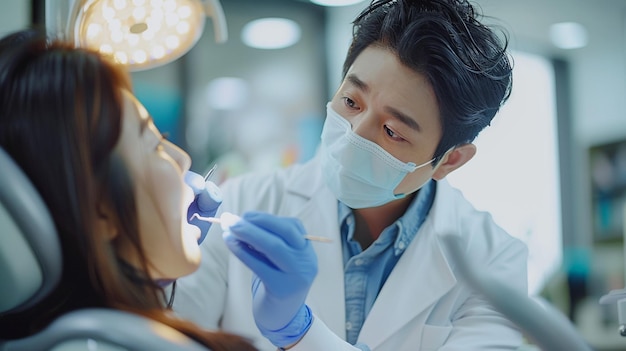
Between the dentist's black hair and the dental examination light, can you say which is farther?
the dentist's black hair

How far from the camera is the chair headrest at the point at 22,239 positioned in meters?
0.88

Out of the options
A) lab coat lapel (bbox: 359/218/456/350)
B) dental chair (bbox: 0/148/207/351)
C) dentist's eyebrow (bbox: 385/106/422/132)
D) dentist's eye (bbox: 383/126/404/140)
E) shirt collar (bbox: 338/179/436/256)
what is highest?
dental chair (bbox: 0/148/207/351)

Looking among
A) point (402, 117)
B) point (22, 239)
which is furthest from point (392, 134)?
point (22, 239)

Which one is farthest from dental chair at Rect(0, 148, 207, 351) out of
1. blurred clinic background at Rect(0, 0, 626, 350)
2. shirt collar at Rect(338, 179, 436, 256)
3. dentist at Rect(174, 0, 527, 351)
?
blurred clinic background at Rect(0, 0, 626, 350)

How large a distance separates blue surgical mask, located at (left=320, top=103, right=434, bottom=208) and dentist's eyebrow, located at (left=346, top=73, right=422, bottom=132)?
0.26 feet

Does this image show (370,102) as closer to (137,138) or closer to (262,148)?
(137,138)

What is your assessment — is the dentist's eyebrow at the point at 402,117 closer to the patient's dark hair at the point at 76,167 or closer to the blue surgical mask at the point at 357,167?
the blue surgical mask at the point at 357,167

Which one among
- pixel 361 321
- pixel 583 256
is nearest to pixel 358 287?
pixel 361 321

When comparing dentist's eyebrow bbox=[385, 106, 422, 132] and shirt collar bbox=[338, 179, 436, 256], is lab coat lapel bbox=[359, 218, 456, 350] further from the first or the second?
dentist's eyebrow bbox=[385, 106, 422, 132]

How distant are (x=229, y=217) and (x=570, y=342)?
1.93ft

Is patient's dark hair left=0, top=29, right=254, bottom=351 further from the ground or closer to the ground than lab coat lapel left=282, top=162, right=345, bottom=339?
further from the ground

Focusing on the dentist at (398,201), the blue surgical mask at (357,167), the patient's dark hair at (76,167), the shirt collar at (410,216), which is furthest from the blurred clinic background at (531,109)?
the patient's dark hair at (76,167)

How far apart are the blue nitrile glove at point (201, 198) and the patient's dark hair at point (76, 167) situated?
0.25 meters

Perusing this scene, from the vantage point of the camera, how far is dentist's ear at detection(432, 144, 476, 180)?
5.75 feet
